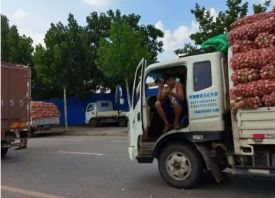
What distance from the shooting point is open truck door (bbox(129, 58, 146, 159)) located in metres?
8.86

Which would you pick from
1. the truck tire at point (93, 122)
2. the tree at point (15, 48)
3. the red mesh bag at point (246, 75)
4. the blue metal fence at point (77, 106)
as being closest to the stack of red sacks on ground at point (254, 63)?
the red mesh bag at point (246, 75)

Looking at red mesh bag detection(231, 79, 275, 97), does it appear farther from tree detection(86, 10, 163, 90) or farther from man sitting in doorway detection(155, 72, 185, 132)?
tree detection(86, 10, 163, 90)

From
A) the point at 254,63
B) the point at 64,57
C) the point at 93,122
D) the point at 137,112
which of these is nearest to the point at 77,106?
the point at 93,122

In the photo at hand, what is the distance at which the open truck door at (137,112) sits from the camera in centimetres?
886

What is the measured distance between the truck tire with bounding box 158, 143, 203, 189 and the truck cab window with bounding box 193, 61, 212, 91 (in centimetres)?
109

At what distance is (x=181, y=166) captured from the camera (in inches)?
325

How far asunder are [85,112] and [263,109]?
92.9 ft

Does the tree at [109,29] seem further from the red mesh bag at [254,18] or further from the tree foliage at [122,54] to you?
the red mesh bag at [254,18]

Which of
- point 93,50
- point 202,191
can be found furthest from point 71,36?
point 202,191

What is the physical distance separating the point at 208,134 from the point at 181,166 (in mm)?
783

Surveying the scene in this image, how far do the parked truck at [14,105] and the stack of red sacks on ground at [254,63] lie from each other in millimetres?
8333

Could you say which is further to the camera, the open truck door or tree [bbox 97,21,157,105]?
tree [bbox 97,21,157,105]

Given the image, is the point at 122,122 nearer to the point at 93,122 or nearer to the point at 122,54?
the point at 93,122

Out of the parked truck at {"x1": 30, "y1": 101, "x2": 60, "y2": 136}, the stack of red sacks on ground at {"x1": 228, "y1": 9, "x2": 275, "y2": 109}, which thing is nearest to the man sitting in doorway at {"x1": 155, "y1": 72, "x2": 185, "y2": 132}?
→ the stack of red sacks on ground at {"x1": 228, "y1": 9, "x2": 275, "y2": 109}
